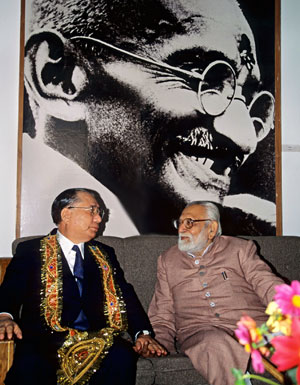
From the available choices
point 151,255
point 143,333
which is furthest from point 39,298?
point 151,255

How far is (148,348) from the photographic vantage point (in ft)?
6.94

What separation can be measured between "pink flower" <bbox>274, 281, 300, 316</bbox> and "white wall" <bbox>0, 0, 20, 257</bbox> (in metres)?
2.25

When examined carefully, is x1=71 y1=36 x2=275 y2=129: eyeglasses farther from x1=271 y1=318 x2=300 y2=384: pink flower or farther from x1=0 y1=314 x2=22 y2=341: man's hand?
x1=271 y1=318 x2=300 y2=384: pink flower

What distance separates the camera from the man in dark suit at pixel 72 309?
195cm

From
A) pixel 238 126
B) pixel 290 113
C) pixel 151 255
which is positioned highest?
pixel 290 113

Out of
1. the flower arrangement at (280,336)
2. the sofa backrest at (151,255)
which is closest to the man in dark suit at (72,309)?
Result: the sofa backrest at (151,255)

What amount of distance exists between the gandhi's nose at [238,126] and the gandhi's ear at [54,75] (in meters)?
1.06

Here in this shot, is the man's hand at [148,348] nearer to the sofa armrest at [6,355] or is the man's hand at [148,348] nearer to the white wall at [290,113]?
the sofa armrest at [6,355]

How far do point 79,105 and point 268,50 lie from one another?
61.1 inches

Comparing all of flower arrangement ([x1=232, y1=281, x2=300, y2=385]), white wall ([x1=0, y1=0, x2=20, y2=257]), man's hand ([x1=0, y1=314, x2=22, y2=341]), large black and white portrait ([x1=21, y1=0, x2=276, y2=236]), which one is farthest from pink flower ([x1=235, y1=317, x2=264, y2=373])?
white wall ([x1=0, y1=0, x2=20, y2=257])

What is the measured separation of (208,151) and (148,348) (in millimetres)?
1607

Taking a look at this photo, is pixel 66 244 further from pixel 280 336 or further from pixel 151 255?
pixel 280 336

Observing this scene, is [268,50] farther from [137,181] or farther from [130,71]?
[137,181]

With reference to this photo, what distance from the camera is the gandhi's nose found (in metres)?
3.29
